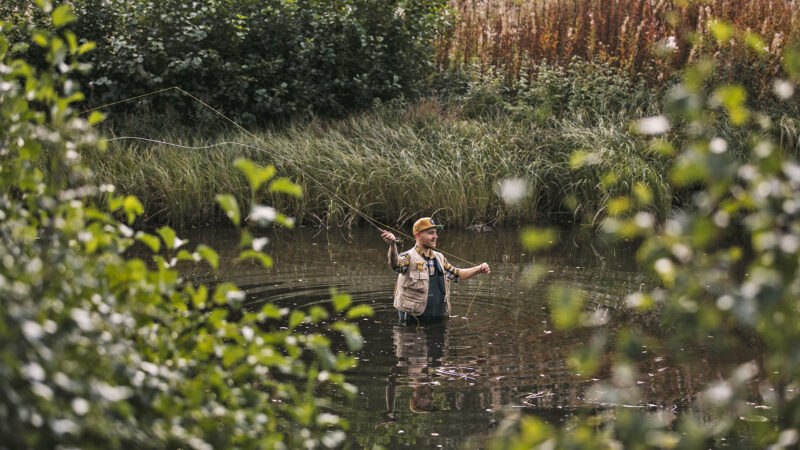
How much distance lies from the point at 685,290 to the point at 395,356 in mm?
5209

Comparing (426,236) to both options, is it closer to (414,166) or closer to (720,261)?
(414,166)

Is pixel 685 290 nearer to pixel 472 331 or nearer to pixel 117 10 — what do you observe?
pixel 472 331

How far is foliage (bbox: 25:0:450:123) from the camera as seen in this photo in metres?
15.6

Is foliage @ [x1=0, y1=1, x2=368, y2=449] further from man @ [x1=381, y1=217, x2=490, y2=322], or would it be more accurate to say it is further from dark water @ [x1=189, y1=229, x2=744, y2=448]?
man @ [x1=381, y1=217, x2=490, y2=322]

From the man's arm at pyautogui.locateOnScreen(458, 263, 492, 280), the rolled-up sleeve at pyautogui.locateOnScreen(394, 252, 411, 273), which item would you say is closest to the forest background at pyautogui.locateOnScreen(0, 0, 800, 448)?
the rolled-up sleeve at pyautogui.locateOnScreen(394, 252, 411, 273)

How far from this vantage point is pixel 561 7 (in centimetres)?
1798

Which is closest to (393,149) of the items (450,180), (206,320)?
(450,180)

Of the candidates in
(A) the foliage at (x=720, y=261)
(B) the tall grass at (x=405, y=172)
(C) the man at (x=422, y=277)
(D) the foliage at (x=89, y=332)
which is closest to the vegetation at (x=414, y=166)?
(B) the tall grass at (x=405, y=172)

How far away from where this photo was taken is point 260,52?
Answer: 1683 cm

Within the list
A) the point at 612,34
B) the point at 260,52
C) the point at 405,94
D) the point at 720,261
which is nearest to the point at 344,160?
the point at 405,94

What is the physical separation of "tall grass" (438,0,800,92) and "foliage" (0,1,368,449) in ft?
45.4

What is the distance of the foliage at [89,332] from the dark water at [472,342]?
126 cm

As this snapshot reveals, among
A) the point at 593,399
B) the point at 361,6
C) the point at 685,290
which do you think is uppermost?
the point at 685,290

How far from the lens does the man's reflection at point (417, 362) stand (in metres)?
6.14
